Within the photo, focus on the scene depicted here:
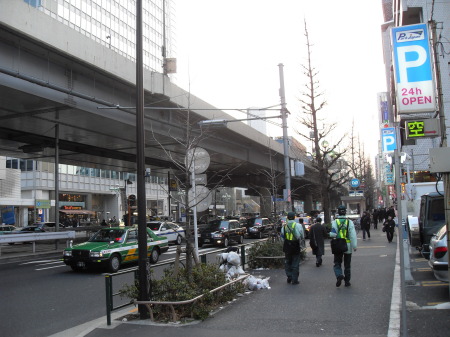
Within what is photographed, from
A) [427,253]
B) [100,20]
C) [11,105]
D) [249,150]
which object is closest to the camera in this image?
[427,253]

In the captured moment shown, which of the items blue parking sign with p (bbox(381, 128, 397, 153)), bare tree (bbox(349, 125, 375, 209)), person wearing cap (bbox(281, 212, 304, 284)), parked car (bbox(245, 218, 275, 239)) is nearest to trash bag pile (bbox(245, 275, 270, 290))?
person wearing cap (bbox(281, 212, 304, 284))

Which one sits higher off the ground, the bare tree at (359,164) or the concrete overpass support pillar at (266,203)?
the bare tree at (359,164)

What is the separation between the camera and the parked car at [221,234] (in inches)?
965

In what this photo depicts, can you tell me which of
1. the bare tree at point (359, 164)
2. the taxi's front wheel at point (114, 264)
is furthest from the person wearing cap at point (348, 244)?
the bare tree at point (359, 164)

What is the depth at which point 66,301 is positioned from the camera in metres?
9.64

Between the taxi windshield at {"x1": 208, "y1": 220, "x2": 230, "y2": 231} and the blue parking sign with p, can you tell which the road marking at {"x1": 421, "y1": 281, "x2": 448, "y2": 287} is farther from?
the taxi windshield at {"x1": 208, "y1": 220, "x2": 230, "y2": 231}

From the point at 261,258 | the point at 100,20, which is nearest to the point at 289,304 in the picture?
the point at 261,258

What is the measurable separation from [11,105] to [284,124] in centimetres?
1166

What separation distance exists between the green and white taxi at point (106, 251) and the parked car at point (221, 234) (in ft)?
28.3

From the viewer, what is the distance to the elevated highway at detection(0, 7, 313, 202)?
13.8 metres

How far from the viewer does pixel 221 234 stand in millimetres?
24625

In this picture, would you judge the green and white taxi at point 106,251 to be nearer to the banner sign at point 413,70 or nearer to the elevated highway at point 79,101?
the elevated highway at point 79,101

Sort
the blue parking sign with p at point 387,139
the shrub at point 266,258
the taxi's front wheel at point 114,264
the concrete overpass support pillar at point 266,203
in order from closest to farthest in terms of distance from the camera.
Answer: the blue parking sign with p at point 387,139, the shrub at point 266,258, the taxi's front wheel at point 114,264, the concrete overpass support pillar at point 266,203

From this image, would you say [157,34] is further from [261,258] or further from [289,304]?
[289,304]
